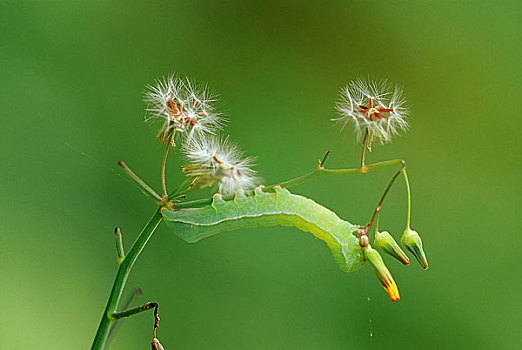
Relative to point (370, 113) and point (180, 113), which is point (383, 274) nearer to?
point (370, 113)

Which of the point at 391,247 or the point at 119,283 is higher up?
the point at 391,247

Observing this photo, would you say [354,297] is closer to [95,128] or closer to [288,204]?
[95,128]

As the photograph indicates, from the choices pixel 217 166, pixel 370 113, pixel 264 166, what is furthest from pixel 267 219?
pixel 264 166

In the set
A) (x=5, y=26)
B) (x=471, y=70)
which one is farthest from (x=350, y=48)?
(x=5, y=26)

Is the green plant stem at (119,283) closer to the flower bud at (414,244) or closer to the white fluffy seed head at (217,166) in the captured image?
the white fluffy seed head at (217,166)

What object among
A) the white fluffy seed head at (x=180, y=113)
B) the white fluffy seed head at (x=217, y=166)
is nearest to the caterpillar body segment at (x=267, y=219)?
the white fluffy seed head at (x=217, y=166)

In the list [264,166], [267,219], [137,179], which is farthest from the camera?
[264,166]

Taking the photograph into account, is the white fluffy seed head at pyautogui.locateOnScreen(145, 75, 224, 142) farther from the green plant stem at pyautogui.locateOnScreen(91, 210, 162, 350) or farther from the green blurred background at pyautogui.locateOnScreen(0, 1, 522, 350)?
the green blurred background at pyautogui.locateOnScreen(0, 1, 522, 350)

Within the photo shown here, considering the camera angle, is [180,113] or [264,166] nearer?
[180,113]
